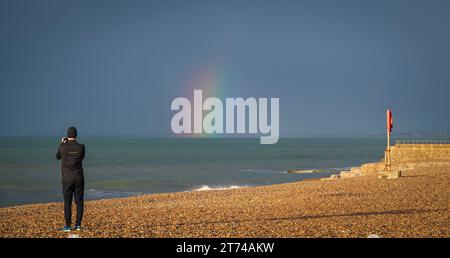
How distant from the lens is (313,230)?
11539 millimetres

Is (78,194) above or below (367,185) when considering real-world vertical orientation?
above

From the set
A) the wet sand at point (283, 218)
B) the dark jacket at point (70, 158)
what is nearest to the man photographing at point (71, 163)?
the dark jacket at point (70, 158)

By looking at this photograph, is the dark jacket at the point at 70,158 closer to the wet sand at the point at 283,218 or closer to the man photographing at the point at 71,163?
the man photographing at the point at 71,163

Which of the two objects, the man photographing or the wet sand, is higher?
the man photographing

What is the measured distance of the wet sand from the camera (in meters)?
11.5

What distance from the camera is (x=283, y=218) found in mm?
14000

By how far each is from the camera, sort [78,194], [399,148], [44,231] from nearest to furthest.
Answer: [78,194]
[44,231]
[399,148]

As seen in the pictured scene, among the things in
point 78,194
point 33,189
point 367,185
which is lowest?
point 33,189

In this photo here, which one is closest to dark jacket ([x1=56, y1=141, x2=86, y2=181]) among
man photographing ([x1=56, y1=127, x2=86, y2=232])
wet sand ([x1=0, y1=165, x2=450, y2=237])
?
man photographing ([x1=56, y1=127, x2=86, y2=232])

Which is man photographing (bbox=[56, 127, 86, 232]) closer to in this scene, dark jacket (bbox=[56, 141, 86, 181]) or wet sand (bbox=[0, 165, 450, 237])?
dark jacket (bbox=[56, 141, 86, 181])
